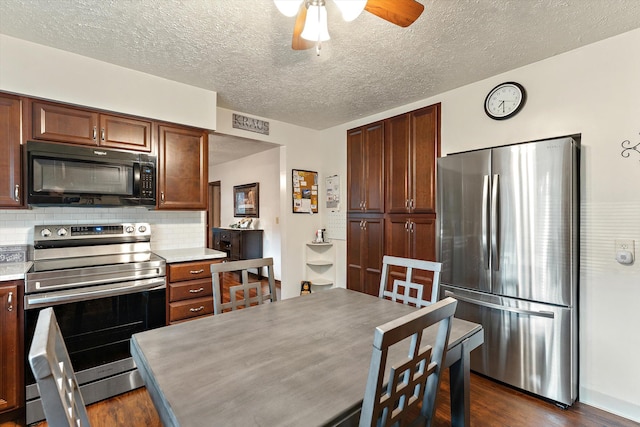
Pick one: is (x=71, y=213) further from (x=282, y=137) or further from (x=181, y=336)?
(x=282, y=137)

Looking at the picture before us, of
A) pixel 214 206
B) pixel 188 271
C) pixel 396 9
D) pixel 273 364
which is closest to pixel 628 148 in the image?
pixel 396 9

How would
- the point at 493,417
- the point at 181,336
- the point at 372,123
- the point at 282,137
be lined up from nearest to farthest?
the point at 181,336, the point at 493,417, the point at 372,123, the point at 282,137

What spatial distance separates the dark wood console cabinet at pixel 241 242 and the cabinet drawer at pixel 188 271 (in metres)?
3.09

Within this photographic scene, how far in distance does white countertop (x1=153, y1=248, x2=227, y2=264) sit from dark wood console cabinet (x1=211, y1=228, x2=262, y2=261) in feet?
8.97

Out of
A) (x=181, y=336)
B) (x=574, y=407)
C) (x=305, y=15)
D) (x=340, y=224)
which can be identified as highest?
(x=305, y=15)

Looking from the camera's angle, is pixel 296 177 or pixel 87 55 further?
pixel 296 177

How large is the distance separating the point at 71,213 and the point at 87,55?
1227 millimetres

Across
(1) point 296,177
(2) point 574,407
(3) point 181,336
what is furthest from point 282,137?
(2) point 574,407

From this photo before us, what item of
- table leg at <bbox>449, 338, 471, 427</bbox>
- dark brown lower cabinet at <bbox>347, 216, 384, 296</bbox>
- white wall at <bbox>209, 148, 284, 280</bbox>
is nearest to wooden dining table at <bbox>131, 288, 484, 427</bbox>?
table leg at <bbox>449, 338, 471, 427</bbox>

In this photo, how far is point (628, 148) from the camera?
6.51ft

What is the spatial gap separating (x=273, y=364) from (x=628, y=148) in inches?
99.0

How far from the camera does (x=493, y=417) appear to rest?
196 cm

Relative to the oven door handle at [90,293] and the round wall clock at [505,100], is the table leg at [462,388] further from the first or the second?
the oven door handle at [90,293]

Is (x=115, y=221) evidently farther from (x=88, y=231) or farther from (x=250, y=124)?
(x=250, y=124)
